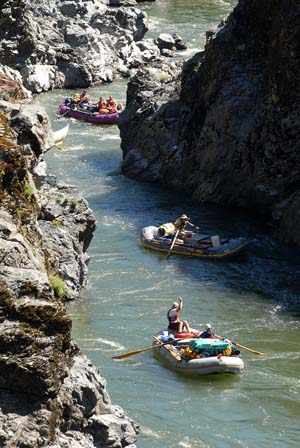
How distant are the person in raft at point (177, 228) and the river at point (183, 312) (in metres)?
1.03

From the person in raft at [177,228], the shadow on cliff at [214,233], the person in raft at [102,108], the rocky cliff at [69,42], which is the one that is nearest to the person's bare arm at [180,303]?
the shadow on cliff at [214,233]

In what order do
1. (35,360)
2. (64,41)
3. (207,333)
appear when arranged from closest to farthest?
Result: (35,360) → (207,333) → (64,41)

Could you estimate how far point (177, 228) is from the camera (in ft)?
119

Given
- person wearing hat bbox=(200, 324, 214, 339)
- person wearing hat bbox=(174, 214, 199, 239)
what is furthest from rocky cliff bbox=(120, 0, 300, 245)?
person wearing hat bbox=(200, 324, 214, 339)

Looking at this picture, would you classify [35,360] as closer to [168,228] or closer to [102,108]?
[168,228]

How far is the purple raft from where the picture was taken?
170 ft

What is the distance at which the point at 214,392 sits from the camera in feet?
78.5

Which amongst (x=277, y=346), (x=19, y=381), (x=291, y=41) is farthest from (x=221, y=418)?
(x=291, y=41)

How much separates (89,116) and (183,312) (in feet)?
80.5

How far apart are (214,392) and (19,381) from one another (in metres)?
10.4

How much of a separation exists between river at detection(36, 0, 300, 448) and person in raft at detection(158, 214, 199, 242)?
103 centimetres

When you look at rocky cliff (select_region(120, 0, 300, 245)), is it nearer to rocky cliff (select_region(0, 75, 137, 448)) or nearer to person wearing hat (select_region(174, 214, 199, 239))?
person wearing hat (select_region(174, 214, 199, 239))

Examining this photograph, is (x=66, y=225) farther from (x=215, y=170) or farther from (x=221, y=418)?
(x=215, y=170)

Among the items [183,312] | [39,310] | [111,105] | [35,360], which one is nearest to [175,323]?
[183,312]
